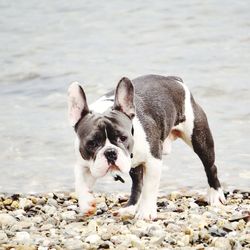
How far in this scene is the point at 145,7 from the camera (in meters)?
19.9

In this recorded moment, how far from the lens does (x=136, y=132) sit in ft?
22.6

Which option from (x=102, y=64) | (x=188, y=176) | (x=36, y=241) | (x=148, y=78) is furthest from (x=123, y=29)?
(x=36, y=241)

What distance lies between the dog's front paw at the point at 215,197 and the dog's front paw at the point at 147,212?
1.03 meters

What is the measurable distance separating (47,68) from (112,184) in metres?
6.41

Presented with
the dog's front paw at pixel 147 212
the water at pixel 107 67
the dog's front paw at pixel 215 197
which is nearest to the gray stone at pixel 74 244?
the dog's front paw at pixel 147 212

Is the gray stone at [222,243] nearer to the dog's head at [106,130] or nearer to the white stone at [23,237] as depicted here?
the dog's head at [106,130]

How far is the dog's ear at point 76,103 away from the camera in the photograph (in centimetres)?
Result: 674

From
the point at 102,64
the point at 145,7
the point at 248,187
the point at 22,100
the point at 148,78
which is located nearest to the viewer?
the point at 148,78

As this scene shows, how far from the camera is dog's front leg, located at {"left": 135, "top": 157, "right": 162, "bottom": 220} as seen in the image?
23.1ft

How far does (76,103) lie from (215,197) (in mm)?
1867

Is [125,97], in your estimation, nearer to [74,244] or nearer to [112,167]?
[112,167]

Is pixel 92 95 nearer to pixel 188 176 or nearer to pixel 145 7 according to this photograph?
pixel 188 176

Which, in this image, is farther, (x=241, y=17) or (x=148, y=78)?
(x=241, y=17)

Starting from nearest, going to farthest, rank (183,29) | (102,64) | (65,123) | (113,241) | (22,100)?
(113,241), (65,123), (22,100), (102,64), (183,29)
